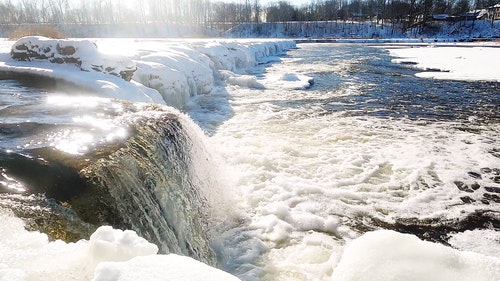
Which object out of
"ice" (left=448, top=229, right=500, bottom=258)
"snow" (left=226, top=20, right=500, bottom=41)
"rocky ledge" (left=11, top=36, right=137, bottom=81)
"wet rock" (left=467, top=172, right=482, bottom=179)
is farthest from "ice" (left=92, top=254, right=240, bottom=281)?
"snow" (left=226, top=20, right=500, bottom=41)

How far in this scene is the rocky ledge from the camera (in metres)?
7.71

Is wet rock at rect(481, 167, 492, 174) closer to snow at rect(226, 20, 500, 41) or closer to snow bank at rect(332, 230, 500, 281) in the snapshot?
snow bank at rect(332, 230, 500, 281)

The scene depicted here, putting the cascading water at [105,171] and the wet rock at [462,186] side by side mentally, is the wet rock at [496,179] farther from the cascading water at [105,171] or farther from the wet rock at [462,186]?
the cascading water at [105,171]

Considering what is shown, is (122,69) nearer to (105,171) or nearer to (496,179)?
(105,171)

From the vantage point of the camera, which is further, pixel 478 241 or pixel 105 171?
pixel 478 241

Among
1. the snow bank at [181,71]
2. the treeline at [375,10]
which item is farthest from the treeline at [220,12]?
the snow bank at [181,71]

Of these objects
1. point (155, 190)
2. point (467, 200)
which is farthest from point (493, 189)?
point (155, 190)

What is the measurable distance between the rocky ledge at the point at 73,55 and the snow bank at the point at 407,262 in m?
6.91

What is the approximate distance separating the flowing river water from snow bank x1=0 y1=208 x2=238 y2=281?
36cm

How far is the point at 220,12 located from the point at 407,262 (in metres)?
94.3

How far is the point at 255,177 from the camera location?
6.18m

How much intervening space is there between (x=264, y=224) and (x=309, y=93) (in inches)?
376

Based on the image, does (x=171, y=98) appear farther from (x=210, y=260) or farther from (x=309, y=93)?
(x=210, y=260)

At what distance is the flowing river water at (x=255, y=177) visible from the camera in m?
3.04
